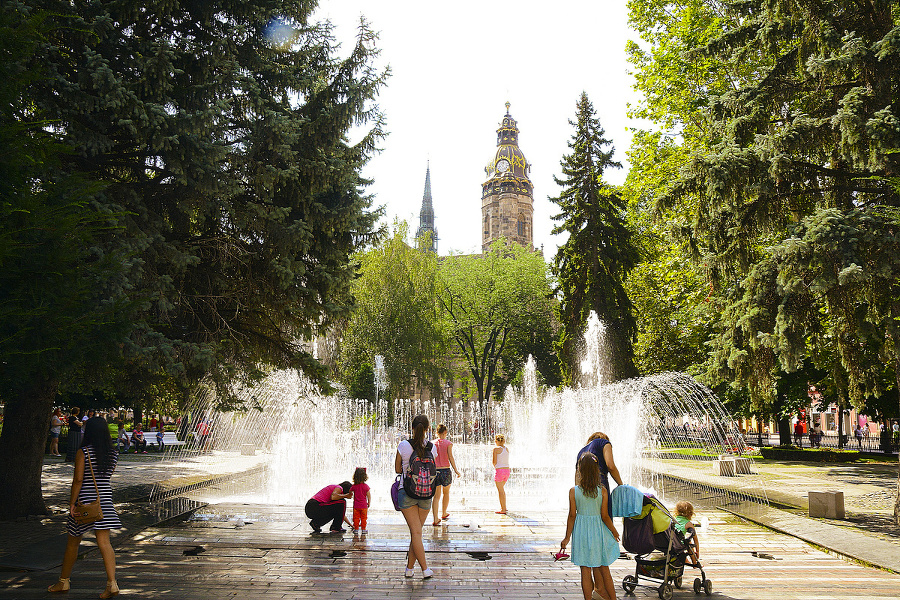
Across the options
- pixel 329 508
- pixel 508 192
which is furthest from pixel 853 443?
pixel 508 192

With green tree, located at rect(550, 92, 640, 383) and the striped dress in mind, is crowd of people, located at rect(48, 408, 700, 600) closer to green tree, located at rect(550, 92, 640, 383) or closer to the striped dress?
the striped dress

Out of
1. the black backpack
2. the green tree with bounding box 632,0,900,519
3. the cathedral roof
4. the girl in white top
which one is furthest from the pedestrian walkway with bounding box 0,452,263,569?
the cathedral roof

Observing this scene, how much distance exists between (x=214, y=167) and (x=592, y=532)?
721 centimetres

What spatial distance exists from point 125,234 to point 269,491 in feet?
27.9

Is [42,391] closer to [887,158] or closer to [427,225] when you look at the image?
[887,158]

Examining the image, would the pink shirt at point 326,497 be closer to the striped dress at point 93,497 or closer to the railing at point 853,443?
the striped dress at point 93,497

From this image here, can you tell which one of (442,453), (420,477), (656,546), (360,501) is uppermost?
(420,477)

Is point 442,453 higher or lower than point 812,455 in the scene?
higher

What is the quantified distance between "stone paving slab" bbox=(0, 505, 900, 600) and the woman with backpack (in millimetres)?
300

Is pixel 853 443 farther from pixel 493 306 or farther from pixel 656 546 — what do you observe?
pixel 656 546

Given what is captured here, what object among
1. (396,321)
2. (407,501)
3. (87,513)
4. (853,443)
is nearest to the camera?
(87,513)

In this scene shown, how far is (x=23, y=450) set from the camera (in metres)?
10.7

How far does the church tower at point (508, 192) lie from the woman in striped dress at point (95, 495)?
88905mm

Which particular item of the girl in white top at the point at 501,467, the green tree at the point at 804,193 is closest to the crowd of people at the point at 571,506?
the girl in white top at the point at 501,467
